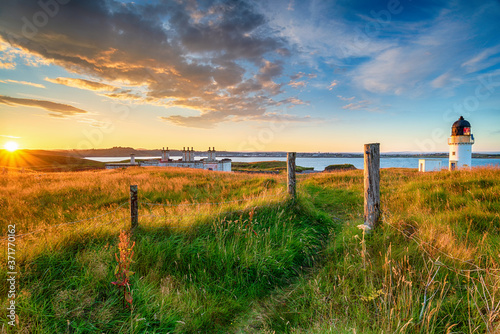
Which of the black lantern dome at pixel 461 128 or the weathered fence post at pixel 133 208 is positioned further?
the black lantern dome at pixel 461 128

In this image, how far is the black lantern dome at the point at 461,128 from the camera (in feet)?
101

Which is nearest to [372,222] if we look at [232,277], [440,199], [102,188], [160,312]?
[232,277]

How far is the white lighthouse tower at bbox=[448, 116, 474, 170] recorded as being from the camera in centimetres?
3044

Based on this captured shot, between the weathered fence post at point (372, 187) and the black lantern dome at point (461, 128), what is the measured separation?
128 ft

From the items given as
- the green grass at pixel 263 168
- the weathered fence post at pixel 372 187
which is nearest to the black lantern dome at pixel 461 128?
the green grass at pixel 263 168

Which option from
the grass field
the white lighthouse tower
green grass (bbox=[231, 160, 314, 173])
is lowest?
green grass (bbox=[231, 160, 314, 173])

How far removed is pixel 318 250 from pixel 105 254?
12.9ft

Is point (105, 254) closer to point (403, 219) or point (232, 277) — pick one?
point (232, 277)

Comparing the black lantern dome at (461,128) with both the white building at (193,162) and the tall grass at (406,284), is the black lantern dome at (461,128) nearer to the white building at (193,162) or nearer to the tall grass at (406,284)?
the tall grass at (406,284)

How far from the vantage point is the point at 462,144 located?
30672 mm

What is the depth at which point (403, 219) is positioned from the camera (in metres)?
4.58

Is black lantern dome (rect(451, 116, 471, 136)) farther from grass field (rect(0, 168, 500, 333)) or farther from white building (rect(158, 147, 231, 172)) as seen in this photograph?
white building (rect(158, 147, 231, 172))

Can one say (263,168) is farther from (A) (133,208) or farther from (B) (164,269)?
(B) (164,269)

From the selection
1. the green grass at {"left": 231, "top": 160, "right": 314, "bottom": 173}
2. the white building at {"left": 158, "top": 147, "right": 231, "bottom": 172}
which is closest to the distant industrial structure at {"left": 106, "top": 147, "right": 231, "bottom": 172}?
the white building at {"left": 158, "top": 147, "right": 231, "bottom": 172}
